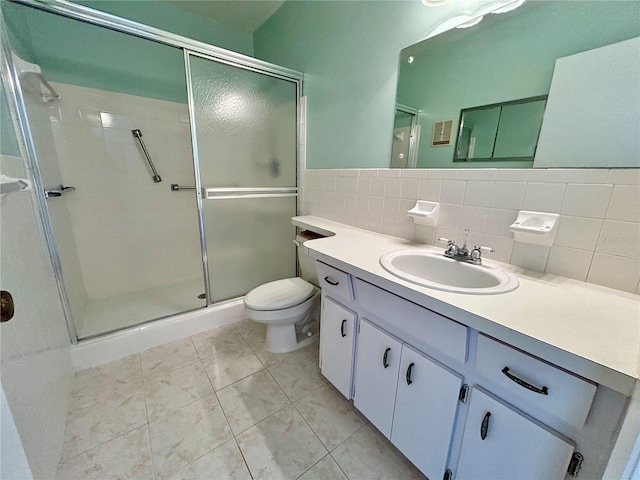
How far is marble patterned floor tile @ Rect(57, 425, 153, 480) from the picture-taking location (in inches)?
37.2

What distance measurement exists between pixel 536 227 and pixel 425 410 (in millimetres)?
736

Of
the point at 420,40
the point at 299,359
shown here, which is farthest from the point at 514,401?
the point at 420,40

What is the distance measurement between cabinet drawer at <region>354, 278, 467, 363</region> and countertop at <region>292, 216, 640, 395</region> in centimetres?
4

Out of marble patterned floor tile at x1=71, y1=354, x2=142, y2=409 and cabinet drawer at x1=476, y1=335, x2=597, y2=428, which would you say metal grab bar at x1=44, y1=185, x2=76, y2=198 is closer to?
marble patterned floor tile at x1=71, y1=354, x2=142, y2=409

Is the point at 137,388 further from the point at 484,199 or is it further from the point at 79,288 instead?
the point at 484,199

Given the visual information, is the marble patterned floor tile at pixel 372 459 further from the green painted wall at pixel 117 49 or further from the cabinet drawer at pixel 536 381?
the green painted wall at pixel 117 49

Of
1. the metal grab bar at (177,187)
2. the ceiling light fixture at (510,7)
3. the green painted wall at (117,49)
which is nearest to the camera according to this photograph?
the ceiling light fixture at (510,7)

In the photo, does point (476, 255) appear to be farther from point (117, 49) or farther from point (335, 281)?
point (117, 49)

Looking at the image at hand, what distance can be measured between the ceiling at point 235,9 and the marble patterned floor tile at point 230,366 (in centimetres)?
259

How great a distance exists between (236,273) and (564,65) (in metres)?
2.05

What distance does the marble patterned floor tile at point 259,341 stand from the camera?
61.1 inches

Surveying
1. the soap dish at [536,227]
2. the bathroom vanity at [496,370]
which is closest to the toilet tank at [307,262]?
the bathroom vanity at [496,370]

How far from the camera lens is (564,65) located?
81cm

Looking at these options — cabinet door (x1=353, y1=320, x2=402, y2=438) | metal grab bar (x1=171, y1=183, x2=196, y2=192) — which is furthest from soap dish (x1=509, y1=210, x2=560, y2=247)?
metal grab bar (x1=171, y1=183, x2=196, y2=192)
